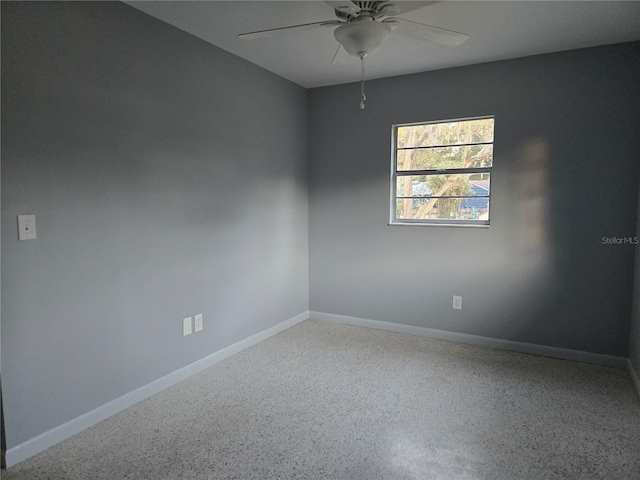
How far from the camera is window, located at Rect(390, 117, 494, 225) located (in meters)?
3.50

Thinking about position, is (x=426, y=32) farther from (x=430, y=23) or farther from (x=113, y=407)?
(x=113, y=407)

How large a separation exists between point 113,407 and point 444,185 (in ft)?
9.97

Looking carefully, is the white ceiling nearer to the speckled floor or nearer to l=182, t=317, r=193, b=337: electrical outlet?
l=182, t=317, r=193, b=337: electrical outlet

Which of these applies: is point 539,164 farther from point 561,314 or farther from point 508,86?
point 561,314

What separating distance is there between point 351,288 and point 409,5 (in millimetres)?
2728

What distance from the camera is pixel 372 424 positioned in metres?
2.30

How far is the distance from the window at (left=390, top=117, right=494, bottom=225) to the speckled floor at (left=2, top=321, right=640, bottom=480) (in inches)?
49.5

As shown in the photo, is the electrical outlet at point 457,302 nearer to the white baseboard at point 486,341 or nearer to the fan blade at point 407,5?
the white baseboard at point 486,341

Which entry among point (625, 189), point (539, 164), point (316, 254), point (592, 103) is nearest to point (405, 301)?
point (316, 254)

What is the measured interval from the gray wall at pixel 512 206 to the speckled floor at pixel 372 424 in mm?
481

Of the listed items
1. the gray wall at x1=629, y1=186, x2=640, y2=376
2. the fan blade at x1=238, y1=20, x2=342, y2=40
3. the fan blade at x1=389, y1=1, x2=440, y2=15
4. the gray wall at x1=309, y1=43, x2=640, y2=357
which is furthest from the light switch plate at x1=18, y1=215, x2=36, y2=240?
the gray wall at x1=629, y1=186, x2=640, y2=376

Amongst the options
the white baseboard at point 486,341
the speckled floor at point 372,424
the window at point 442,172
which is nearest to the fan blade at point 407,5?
the window at point 442,172

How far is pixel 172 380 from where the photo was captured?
2.81 meters

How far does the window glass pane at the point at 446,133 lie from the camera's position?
3.47m
